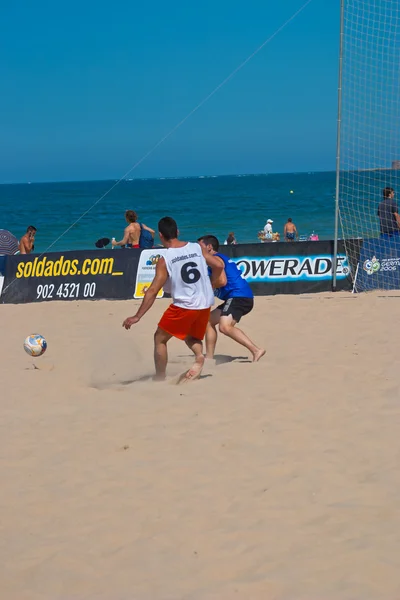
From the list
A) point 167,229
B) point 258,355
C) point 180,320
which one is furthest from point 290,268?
point 167,229

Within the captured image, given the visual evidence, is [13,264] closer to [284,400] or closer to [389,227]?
[389,227]

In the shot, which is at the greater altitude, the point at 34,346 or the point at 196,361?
the point at 34,346

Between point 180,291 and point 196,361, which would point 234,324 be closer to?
point 196,361

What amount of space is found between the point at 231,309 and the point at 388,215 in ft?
18.5

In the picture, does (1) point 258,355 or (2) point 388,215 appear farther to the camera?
(2) point 388,215

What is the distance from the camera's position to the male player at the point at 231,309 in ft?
25.4

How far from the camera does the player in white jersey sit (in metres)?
6.54

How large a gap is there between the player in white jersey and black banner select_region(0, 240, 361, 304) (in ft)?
20.3

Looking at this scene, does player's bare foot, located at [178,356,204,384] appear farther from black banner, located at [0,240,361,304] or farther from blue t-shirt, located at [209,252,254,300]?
black banner, located at [0,240,361,304]

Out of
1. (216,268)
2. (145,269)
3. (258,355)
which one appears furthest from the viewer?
(145,269)

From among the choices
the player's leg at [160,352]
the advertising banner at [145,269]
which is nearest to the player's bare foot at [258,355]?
the player's leg at [160,352]

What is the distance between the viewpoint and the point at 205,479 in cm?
456

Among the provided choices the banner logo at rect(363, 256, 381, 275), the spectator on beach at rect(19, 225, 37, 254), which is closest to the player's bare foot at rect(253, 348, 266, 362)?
the banner logo at rect(363, 256, 381, 275)

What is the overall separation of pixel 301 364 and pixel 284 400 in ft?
4.46
